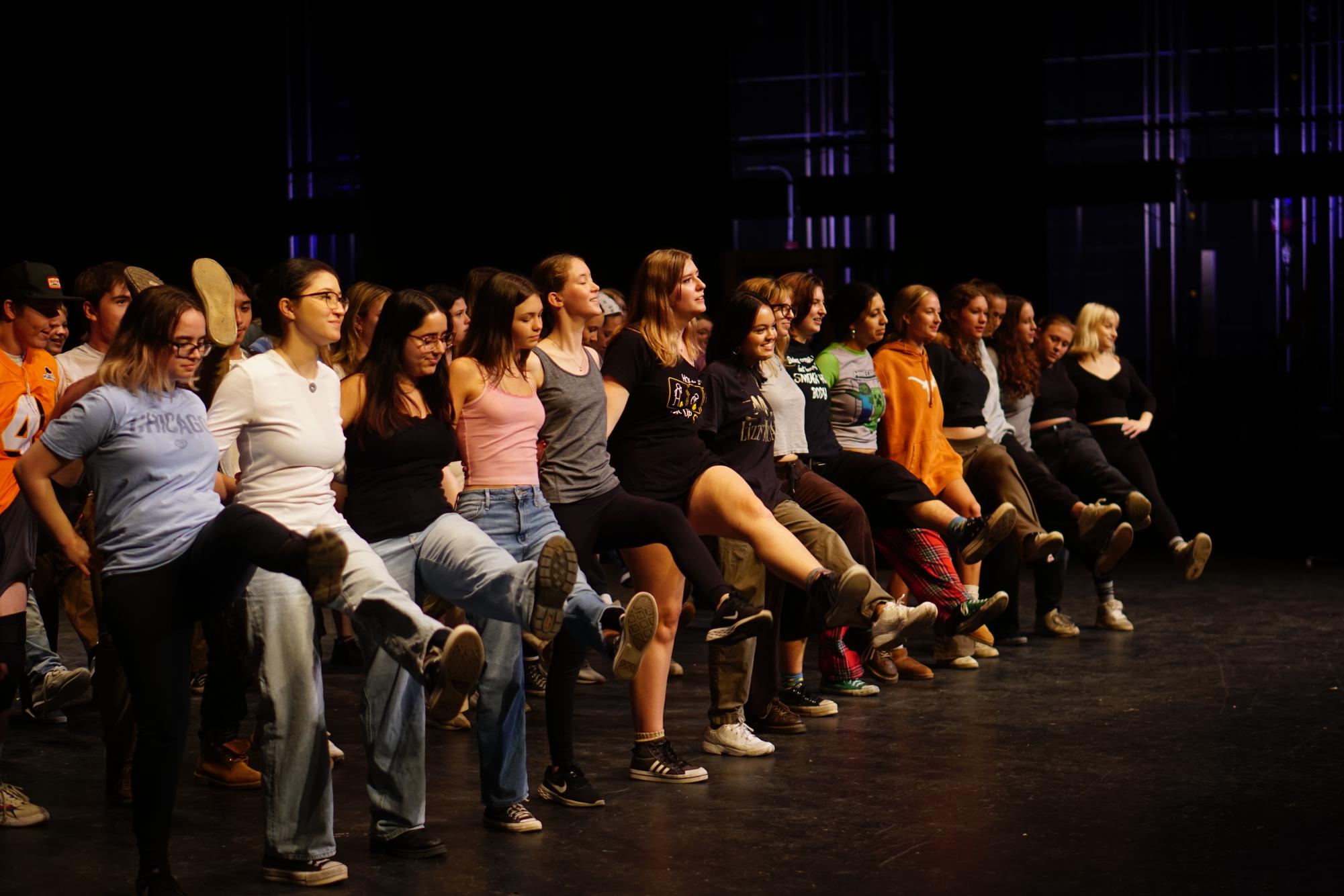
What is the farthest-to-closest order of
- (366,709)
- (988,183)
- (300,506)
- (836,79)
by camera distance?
(836,79) → (988,183) → (366,709) → (300,506)

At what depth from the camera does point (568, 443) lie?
4316 millimetres

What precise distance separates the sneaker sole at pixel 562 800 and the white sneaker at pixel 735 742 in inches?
27.5

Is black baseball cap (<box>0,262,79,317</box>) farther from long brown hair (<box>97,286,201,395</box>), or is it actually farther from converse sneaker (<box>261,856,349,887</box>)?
converse sneaker (<box>261,856,349,887</box>)

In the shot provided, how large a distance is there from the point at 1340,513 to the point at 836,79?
565 centimetres

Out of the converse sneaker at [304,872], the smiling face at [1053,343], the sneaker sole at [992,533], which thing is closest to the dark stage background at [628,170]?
the smiling face at [1053,343]

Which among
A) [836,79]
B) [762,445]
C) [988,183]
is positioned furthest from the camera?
[836,79]

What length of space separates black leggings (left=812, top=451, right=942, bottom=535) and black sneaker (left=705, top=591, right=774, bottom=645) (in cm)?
182

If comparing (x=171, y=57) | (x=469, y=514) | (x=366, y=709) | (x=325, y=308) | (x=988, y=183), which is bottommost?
(x=366, y=709)

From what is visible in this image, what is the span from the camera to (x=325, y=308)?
12.0ft

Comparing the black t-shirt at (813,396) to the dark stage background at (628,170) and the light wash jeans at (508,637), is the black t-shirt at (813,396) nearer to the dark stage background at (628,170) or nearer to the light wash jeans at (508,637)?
the light wash jeans at (508,637)

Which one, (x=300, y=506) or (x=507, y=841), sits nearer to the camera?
(x=300, y=506)

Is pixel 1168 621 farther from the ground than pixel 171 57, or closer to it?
closer to it

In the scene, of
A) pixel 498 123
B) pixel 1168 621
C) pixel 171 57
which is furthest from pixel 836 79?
pixel 1168 621

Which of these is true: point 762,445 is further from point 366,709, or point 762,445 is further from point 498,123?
point 498,123
